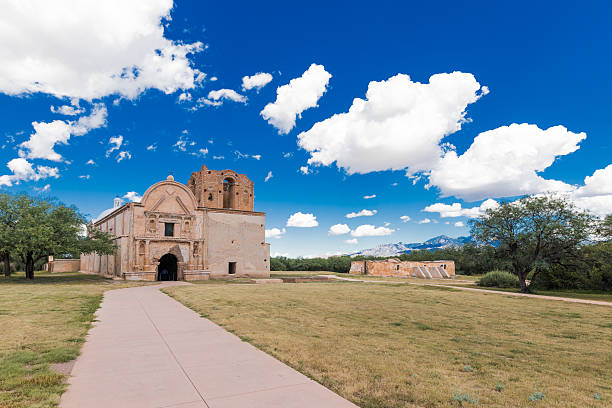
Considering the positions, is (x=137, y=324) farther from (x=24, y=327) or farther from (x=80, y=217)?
(x=80, y=217)

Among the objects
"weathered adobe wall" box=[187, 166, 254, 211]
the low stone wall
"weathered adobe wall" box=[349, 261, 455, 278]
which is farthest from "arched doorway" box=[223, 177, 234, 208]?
the low stone wall

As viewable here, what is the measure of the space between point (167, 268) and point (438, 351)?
1423 inches

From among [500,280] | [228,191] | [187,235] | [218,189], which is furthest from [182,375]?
[228,191]

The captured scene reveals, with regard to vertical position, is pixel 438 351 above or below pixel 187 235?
below

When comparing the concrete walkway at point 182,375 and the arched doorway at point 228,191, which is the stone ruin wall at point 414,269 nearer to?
the arched doorway at point 228,191

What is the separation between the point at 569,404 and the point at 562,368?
2.27 meters

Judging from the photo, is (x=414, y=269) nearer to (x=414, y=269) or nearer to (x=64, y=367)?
(x=414, y=269)

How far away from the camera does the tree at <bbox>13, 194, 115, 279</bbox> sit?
1022 inches

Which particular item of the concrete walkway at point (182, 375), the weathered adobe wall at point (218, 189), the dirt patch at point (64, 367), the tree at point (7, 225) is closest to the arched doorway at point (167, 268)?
the weathered adobe wall at point (218, 189)

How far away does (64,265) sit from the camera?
55.4 meters

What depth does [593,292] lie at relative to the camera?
25344 millimetres

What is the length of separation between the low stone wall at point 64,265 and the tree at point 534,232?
61410mm

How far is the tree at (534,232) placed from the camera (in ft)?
77.8

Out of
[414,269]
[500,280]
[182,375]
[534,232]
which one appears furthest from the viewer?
[414,269]
